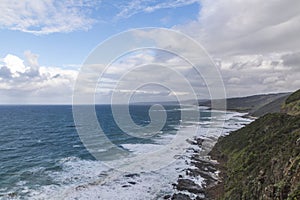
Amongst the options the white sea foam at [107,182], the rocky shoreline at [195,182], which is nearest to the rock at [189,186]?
the rocky shoreline at [195,182]

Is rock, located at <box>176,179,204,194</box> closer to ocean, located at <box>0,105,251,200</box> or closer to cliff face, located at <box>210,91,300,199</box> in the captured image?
ocean, located at <box>0,105,251,200</box>

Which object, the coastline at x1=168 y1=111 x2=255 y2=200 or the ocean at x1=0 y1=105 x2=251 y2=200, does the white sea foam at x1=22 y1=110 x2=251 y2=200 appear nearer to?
the ocean at x1=0 y1=105 x2=251 y2=200

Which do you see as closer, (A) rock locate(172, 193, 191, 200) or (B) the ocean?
(A) rock locate(172, 193, 191, 200)

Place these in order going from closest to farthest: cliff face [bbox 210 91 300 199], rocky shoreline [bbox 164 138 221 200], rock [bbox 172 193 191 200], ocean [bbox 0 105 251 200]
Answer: cliff face [bbox 210 91 300 199], rock [bbox 172 193 191 200], rocky shoreline [bbox 164 138 221 200], ocean [bbox 0 105 251 200]

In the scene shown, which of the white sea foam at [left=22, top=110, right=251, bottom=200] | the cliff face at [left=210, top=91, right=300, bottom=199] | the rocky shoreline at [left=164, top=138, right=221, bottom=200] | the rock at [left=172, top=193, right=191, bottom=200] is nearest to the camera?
the cliff face at [left=210, top=91, right=300, bottom=199]

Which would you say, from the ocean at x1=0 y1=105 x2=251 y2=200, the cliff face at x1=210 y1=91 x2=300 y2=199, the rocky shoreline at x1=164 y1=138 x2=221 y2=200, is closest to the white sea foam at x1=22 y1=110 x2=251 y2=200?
the ocean at x1=0 y1=105 x2=251 y2=200

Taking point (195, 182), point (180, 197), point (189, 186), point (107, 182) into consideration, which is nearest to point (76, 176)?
point (107, 182)

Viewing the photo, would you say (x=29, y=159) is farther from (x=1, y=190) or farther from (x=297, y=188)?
(x=297, y=188)

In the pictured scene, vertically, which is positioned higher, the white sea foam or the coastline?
the coastline

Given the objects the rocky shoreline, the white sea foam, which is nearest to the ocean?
the white sea foam

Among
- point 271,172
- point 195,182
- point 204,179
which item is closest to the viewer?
point 271,172

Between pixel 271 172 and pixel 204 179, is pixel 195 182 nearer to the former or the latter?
pixel 204 179

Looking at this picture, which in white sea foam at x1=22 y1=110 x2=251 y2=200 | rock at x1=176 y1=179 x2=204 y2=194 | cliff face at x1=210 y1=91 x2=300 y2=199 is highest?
cliff face at x1=210 y1=91 x2=300 y2=199
